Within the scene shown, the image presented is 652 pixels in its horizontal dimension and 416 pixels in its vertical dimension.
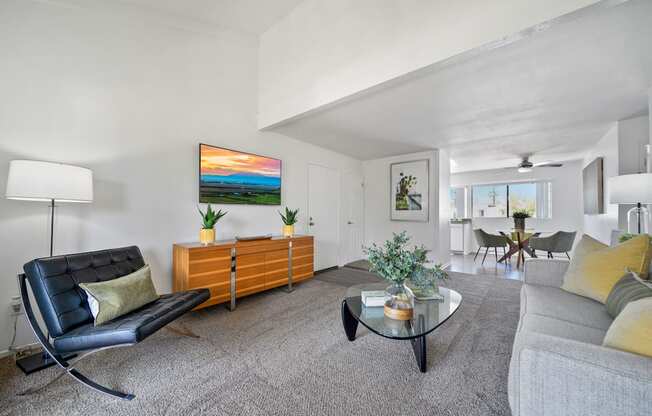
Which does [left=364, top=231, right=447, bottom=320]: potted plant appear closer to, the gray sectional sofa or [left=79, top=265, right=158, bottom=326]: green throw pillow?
the gray sectional sofa

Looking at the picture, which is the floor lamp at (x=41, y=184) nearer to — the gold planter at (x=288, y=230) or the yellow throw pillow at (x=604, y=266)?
the gold planter at (x=288, y=230)

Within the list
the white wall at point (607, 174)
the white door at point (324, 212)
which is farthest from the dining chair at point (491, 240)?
the white door at point (324, 212)

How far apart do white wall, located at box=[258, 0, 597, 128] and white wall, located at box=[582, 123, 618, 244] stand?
3204 millimetres

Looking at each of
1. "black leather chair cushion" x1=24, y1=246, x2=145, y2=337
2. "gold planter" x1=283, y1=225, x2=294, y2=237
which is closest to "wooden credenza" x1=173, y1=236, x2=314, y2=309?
Answer: "gold planter" x1=283, y1=225, x2=294, y2=237

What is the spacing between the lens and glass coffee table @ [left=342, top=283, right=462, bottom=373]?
1489 millimetres

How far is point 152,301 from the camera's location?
1.98 m

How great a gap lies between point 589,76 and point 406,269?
2.52 m

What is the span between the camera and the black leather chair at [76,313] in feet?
4.88

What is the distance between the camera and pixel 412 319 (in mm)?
1658

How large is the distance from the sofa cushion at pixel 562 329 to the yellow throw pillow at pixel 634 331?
40 centimetres

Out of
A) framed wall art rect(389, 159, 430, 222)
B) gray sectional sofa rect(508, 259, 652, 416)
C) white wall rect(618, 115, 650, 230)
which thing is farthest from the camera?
framed wall art rect(389, 159, 430, 222)

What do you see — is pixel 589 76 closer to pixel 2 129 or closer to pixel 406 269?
pixel 406 269

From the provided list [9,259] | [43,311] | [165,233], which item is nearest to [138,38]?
[165,233]

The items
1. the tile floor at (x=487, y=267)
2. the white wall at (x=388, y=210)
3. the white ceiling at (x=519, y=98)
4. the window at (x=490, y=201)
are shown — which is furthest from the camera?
the window at (x=490, y=201)
